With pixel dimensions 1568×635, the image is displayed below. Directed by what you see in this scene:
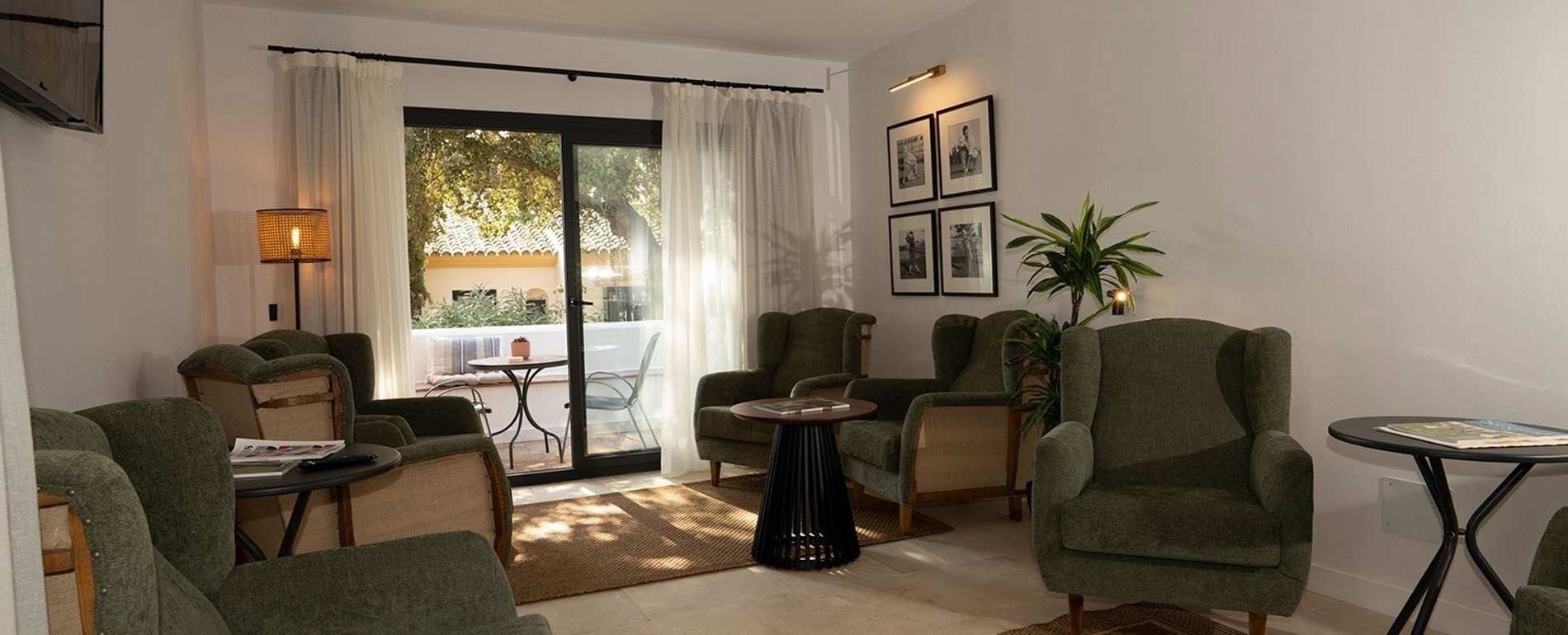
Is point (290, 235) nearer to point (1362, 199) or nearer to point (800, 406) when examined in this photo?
point (800, 406)

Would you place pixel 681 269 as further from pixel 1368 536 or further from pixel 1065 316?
pixel 1368 536

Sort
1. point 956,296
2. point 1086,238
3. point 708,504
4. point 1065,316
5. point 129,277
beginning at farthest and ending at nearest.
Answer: point 956,296, point 708,504, point 1065,316, point 1086,238, point 129,277

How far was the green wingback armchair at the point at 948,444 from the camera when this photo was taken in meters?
4.20

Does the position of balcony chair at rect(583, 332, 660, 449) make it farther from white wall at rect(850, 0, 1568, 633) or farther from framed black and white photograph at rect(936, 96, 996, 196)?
white wall at rect(850, 0, 1568, 633)

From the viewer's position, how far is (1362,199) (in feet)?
10.8

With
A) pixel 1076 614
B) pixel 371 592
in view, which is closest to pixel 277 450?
pixel 371 592

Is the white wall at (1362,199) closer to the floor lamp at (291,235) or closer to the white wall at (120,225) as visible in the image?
the floor lamp at (291,235)

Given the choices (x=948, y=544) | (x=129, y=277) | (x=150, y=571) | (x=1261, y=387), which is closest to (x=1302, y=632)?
(x=1261, y=387)

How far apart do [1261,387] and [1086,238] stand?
110cm

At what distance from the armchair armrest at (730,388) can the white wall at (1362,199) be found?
2.00 meters

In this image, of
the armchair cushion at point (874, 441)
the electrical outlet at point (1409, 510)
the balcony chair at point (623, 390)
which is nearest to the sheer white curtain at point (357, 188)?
the balcony chair at point (623, 390)

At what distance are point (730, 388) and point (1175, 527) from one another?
3079 millimetres

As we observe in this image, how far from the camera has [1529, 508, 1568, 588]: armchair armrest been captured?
6.83 feet

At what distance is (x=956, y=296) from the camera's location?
5.43m
